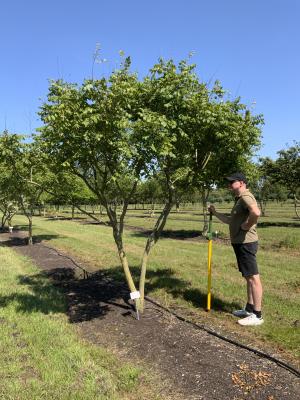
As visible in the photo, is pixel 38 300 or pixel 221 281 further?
pixel 221 281

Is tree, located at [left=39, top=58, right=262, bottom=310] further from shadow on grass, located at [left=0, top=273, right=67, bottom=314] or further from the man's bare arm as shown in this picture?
shadow on grass, located at [left=0, top=273, right=67, bottom=314]

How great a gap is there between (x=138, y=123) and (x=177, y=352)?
3153mm

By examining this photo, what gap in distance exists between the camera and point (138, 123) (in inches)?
234

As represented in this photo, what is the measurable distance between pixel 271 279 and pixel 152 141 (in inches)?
240

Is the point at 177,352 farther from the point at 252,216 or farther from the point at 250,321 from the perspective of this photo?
the point at 252,216

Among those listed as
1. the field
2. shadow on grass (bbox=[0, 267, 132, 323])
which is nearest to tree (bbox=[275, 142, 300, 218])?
the field

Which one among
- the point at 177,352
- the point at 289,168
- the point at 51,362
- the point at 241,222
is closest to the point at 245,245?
the point at 241,222

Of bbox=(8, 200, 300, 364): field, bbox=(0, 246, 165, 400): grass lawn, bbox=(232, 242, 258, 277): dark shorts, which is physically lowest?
bbox=(0, 246, 165, 400): grass lawn

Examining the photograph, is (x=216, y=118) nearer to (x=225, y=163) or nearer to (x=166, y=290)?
(x=225, y=163)

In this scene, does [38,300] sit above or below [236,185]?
below

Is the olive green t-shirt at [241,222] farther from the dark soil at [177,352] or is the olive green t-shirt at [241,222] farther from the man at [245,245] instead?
the dark soil at [177,352]

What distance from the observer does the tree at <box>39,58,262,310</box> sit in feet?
19.9

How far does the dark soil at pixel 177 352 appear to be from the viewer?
181 inches

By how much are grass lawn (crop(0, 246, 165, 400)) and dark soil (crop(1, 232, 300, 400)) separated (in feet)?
1.04
